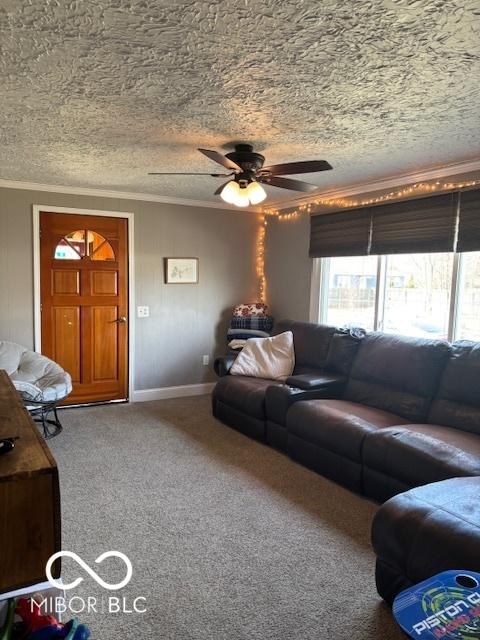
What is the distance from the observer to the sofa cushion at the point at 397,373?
3.41 m

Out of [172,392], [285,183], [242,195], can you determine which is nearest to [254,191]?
[242,195]

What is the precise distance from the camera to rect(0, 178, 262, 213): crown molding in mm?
4527

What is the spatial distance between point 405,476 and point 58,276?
3749 millimetres

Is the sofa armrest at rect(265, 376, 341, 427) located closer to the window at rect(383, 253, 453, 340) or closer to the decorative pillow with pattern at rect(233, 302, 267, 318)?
the window at rect(383, 253, 453, 340)

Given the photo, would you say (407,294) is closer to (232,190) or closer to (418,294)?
(418,294)

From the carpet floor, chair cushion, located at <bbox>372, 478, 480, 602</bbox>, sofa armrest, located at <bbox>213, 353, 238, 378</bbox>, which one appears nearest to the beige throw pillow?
sofa armrest, located at <bbox>213, 353, 238, 378</bbox>

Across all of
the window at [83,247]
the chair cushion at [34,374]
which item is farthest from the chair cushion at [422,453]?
the window at [83,247]

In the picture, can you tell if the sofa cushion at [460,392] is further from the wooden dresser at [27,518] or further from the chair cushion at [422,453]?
the wooden dresser at [27,518]

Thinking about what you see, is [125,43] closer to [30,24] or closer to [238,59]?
[30,24]

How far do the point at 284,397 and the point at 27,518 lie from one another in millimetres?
2979

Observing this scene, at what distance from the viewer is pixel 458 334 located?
149 inches

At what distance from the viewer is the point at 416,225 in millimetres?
3943

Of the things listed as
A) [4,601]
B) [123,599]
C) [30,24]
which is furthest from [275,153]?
[4,601]

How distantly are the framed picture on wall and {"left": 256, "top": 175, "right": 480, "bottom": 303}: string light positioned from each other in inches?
36.1
